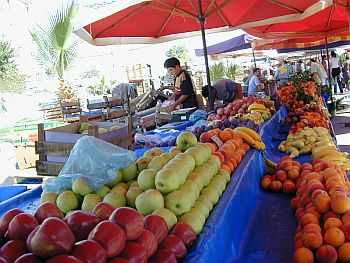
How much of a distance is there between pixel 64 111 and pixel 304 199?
31.5 feet

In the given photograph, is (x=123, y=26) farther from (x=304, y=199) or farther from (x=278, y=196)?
(x=304, y=199)

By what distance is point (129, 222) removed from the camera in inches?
48.2

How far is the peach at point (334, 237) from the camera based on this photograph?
6.02 ft

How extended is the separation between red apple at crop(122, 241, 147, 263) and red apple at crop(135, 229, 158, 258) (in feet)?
0.14

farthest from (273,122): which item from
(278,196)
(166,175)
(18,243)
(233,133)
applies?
(18,243)

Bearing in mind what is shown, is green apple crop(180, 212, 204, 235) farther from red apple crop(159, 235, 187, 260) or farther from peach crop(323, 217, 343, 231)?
peach crop(323, 217, 343, 231)

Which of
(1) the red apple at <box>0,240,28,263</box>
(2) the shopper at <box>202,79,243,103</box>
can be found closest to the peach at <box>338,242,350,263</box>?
(1) the red apple at <box>0,240,28,263</box>

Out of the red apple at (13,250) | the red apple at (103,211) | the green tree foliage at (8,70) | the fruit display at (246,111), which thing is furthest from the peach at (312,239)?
the green tree foliage at (8,70)

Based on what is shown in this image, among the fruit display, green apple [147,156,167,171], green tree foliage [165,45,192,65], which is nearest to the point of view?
green apple [147,156,167,171]

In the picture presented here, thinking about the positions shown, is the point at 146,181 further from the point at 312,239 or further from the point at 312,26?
the point at 312,26

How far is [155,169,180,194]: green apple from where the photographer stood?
66.6 inches

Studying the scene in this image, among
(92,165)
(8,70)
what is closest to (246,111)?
(92,165)

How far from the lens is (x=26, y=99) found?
1548cm

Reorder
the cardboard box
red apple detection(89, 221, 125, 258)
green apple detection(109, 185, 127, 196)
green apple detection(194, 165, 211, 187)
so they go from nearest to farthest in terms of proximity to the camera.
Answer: red apple detection(89, 221, 125, 258) < green apple detection(109, 185, 127, 196) < green apple detection(194, 165, 211, 187) < the cardboard box
